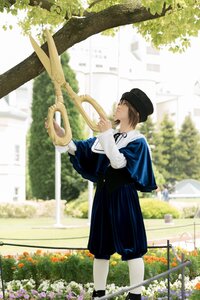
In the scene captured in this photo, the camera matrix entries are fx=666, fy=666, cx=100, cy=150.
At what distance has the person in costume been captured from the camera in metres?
4.85

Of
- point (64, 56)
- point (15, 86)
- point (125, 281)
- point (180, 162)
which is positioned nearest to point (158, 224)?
point (64, 56)

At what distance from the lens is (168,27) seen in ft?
24.4

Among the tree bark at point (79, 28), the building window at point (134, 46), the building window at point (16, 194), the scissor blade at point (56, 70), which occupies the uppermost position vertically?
the building window at point (134, 46)

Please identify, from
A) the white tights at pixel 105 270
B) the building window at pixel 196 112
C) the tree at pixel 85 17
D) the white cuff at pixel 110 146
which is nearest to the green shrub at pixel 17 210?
the tree at pixel 85 17

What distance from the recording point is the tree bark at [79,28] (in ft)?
20.4

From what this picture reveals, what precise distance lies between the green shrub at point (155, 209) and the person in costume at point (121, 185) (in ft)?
74.2

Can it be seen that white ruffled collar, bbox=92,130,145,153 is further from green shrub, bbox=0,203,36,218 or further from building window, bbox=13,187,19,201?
building window, bbox=13,187,19,201

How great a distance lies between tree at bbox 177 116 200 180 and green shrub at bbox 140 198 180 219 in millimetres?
18134

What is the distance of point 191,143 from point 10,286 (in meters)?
39.9

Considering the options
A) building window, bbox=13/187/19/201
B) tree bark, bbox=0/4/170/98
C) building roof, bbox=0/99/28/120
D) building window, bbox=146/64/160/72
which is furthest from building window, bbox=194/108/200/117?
tree bark, bbox=0/4/170/98

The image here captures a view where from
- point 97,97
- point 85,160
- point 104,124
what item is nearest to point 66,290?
point 85,160

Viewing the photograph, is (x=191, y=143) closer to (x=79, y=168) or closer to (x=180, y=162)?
(x=180, y=162)

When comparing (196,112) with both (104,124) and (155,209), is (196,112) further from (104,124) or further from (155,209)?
(104,124)

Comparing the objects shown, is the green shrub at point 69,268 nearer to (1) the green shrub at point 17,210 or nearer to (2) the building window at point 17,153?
(1) the green shrub at point 17,210
